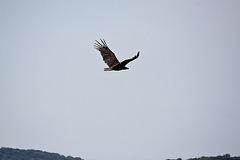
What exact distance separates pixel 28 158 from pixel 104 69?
172 meters

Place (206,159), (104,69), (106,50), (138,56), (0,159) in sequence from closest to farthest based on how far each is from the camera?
A: (138,56) → (104,69) → (106,50) → (206,159) → (0,159)

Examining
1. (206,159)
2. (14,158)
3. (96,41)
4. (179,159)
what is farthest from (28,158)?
(96,41)

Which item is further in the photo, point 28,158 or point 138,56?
point 28,158

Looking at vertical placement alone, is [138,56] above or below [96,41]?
below

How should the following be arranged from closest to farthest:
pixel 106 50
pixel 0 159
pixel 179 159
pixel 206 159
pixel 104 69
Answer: pixel 104 69 → pixel 106 50 → pixel 206 159 → pixel 179 159 → pixel 0 159

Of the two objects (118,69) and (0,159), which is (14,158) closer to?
(0,159)

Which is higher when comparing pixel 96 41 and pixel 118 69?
pixel 96 41

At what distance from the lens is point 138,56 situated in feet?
110

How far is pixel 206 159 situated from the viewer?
14175 cm

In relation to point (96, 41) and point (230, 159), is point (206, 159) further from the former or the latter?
point (96, 41)

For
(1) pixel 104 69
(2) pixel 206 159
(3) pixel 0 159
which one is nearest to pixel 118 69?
(1) pixel 104 69

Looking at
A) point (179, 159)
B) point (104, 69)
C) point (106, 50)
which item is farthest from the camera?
point (179, 159)

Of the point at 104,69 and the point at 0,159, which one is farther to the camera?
the point at 0,159

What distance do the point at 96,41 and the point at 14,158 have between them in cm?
17129
